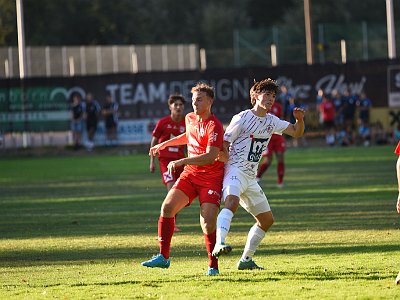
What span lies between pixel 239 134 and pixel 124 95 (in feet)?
98.2

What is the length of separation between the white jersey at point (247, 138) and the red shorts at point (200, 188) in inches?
12.5

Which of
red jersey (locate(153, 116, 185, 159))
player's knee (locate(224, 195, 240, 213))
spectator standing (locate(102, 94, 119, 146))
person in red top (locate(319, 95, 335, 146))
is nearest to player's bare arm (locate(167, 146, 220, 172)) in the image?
player's knee (locate(224, 195, 240, 213))

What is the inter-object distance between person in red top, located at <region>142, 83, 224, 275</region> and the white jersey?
150 mm

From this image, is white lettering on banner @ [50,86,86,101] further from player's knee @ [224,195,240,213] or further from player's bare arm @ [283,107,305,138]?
player's knee @ [224,195,240,213]

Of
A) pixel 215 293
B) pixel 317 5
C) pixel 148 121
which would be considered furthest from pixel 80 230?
pixel 317 5

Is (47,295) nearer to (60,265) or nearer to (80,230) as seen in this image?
(60,265)

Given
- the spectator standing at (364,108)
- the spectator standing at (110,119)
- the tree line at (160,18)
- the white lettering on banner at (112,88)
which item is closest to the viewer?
the spectator standing at (364,108)

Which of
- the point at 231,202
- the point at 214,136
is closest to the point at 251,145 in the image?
the point at 214,136

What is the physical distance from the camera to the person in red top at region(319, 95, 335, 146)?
128ft

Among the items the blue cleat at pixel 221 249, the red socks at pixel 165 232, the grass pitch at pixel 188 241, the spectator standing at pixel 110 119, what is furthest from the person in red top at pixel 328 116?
the blue cleat at pixel 221 249

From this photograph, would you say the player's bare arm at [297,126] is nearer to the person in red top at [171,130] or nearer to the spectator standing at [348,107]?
the person in red top at [171,130]

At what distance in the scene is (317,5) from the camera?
243 feet

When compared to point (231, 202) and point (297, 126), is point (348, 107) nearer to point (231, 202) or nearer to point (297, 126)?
point (297, 126)

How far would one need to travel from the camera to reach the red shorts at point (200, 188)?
11.1 m
